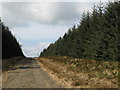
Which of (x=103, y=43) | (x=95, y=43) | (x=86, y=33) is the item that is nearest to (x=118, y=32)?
(x=103, y=43)

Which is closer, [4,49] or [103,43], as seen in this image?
[103,43]

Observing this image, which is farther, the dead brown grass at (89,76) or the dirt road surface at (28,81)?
the dirt road surface at (28,81)

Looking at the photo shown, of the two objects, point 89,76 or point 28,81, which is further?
point 89,76

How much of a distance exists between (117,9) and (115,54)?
5.49 metres

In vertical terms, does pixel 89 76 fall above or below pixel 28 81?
above

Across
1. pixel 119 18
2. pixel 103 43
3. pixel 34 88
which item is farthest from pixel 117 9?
pixel 34 88

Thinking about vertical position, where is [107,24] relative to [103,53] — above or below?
above

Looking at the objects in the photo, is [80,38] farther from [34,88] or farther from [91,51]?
[34,88]

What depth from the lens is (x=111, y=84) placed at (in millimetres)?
13797

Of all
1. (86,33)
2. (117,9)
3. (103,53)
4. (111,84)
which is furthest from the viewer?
(86,33)

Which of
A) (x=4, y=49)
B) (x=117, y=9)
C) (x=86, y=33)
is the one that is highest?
(x=117, y=9)

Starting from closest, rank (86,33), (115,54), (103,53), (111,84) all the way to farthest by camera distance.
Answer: (111,84)
(115,54)
(103,53)
(86,33)

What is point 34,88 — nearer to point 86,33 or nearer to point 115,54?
point 115,54

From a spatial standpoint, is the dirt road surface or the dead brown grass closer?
the dead brown grass
